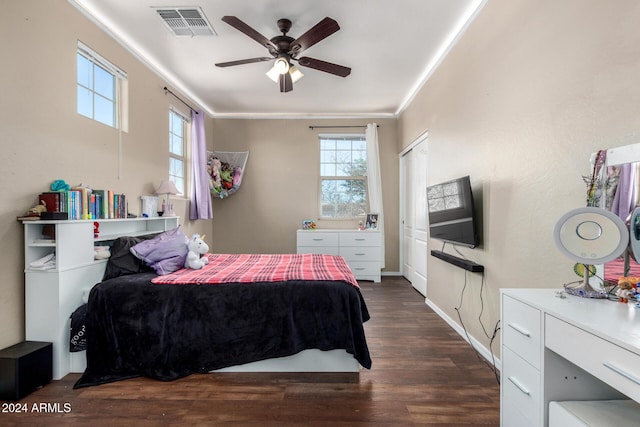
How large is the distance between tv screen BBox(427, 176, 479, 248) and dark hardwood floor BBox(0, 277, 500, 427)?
0.96m

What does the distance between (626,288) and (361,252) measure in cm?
366

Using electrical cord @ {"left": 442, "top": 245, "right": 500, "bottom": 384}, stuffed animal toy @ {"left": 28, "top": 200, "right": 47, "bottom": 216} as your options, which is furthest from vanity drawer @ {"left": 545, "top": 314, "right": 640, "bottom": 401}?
stuffed animal toy @ {"left": 28, "top": 200, "right": 47, "bottom": 216}

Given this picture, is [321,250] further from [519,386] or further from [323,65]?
[519,386]

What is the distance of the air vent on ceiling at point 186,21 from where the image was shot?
249cm

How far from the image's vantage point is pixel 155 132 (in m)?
3.52

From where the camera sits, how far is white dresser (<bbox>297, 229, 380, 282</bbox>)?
4.80 meters

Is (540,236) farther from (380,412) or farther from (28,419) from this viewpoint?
(28,419)

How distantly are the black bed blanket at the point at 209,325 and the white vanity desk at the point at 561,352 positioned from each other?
0.94 meters

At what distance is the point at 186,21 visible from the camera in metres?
2.62

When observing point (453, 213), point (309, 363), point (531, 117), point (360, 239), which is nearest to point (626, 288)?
point (531, 117)

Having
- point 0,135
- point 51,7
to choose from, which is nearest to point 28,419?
point 0,135

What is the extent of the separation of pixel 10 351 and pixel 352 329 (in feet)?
7.04

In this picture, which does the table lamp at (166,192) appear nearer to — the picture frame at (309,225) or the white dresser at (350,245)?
the white dresser at (350,245)

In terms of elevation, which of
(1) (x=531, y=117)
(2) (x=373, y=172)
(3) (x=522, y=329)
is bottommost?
(3) (x=522, y=329)
